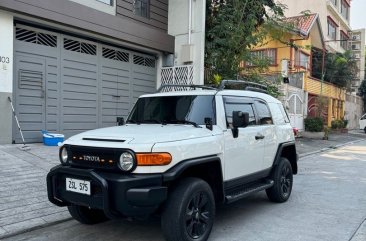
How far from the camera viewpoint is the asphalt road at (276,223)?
4.80 meters

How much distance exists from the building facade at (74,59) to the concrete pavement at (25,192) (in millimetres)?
1187

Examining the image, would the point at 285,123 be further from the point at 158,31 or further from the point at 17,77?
the point at 158,31

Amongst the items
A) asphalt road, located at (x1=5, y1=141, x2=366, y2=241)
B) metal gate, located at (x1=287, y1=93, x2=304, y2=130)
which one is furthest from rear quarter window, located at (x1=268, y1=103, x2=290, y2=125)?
metal gate, located at (x1=287, y1=93, x2=304, y2=130)

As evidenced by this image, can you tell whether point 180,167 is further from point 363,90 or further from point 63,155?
point 363,90

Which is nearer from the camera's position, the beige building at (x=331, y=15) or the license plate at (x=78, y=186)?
the license plate at (x=78, y=186)

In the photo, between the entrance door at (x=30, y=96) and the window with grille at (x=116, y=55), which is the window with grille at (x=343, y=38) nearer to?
the window with grille at (x=116, y=55)

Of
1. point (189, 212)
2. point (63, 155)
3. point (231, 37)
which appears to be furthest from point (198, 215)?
point (231, 37)

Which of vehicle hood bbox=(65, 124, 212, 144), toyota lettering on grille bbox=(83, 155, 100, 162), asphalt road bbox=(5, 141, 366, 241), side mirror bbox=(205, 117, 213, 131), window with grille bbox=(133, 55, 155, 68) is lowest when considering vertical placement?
asphalt road bbox=(5, 141, 366, 241)

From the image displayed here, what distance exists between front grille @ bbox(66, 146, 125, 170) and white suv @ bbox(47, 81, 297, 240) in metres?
0.01

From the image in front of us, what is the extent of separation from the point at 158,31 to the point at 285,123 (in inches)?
293

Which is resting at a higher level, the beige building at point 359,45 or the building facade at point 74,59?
the beige building at point 359,45

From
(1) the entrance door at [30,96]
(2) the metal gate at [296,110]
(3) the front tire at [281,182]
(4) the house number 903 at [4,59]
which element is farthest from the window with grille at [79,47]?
(2) the metal gate at [296,110]

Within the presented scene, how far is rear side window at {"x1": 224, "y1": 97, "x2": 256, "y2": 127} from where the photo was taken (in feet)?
17.4

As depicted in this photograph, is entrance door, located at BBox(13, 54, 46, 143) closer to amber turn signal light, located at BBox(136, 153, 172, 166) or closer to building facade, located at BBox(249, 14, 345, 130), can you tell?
amber turn signal light, located at BBox(136, 153, 172, 166)
